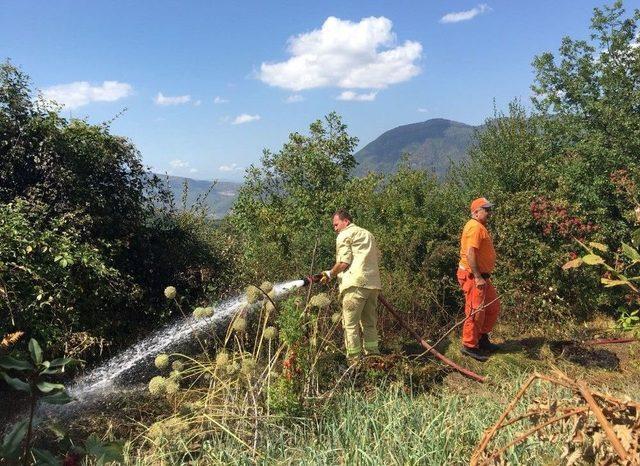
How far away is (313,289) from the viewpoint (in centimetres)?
677

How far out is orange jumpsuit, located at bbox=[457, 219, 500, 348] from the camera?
601 centimetres

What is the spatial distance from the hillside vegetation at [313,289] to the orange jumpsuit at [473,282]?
37 centimetres

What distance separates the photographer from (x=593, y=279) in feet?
27.0

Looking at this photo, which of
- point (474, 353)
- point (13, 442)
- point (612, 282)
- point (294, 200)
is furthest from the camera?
point (294, 200)

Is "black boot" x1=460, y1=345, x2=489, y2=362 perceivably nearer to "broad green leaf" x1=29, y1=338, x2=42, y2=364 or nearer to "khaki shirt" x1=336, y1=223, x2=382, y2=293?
"khaki shirt" x1=336, y1=223, x2=382, y2=293

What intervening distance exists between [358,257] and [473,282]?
1.54m

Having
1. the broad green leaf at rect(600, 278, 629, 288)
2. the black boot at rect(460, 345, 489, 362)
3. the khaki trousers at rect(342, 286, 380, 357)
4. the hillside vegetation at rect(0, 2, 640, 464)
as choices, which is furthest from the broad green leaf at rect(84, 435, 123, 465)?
the black boot at rect(460, 345, 489, 362)

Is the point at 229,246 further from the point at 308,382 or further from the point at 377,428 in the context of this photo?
the point at 377,428

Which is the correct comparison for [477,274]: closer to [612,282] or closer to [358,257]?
[358,257]

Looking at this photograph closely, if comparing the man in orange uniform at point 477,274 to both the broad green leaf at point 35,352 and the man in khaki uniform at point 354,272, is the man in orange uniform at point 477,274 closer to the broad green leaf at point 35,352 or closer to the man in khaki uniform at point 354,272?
the man in khaki uniform at point 354,272

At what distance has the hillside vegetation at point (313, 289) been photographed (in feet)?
11.4

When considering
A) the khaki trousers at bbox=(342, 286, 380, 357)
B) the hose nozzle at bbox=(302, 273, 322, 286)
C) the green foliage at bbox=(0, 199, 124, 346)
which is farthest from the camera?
the khaki trousers at bbox=(342, 286, 380, 357)

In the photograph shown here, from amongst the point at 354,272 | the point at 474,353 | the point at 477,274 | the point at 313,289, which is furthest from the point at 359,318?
the point at 474,353

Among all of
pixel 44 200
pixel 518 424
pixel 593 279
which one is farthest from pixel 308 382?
pixel 593 279
